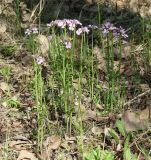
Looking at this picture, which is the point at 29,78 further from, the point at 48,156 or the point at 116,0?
the point at 116,0

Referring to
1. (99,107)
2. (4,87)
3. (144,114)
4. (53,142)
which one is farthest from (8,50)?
(144,114)

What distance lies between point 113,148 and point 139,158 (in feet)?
0.61

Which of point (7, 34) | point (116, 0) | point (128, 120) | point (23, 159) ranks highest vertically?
point (116, 0)

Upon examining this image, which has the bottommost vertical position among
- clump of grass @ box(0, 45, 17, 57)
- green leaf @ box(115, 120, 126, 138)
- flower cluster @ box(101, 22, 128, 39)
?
green leaf @ box(115, 120, 126, 138)

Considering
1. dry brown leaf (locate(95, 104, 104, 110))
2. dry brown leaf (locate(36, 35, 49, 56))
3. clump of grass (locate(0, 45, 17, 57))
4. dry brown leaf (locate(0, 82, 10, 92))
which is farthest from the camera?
clump of grass (locate(0, 45, 17, 57))

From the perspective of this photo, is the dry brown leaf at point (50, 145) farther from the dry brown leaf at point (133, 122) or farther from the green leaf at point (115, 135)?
the dry brown leaf at point (133, 122)

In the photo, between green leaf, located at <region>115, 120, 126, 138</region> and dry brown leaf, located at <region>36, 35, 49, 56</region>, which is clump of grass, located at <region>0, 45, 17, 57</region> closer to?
dry brown leaf, located at <region>36, 35, 49, 56</region>

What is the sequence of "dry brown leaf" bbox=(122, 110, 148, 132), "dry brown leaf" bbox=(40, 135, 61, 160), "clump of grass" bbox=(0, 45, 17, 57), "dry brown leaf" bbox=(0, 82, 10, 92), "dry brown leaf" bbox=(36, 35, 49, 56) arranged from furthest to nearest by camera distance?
"clump of grass" bbox=(0, 45, 17, 57) < "dry brown leaf" bbox=(36, 35, 49, 56) < "dry brown leaf" bbox=(0, 82, 10, 92) < "dry brown leaf" bbox=(122, 110, 148, 132) < "dry brown leaf" bbox=(40, 135, 61, 160)

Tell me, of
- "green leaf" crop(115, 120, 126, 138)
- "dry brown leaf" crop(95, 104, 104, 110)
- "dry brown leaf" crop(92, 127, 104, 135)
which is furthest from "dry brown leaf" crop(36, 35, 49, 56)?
"green leaf" crop(115, 120, 126, 138)

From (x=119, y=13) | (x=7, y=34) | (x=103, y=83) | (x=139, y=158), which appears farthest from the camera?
(x=119, y=13)

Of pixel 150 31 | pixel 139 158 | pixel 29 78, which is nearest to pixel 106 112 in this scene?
pixel 139 158

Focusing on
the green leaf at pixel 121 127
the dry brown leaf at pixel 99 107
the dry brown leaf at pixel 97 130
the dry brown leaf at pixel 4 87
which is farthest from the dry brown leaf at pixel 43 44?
the green leaf at pixel 121 127

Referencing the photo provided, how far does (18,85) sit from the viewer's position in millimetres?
3418

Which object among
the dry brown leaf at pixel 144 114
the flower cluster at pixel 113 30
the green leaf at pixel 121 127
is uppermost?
the flower cluster at pixel 113 30
